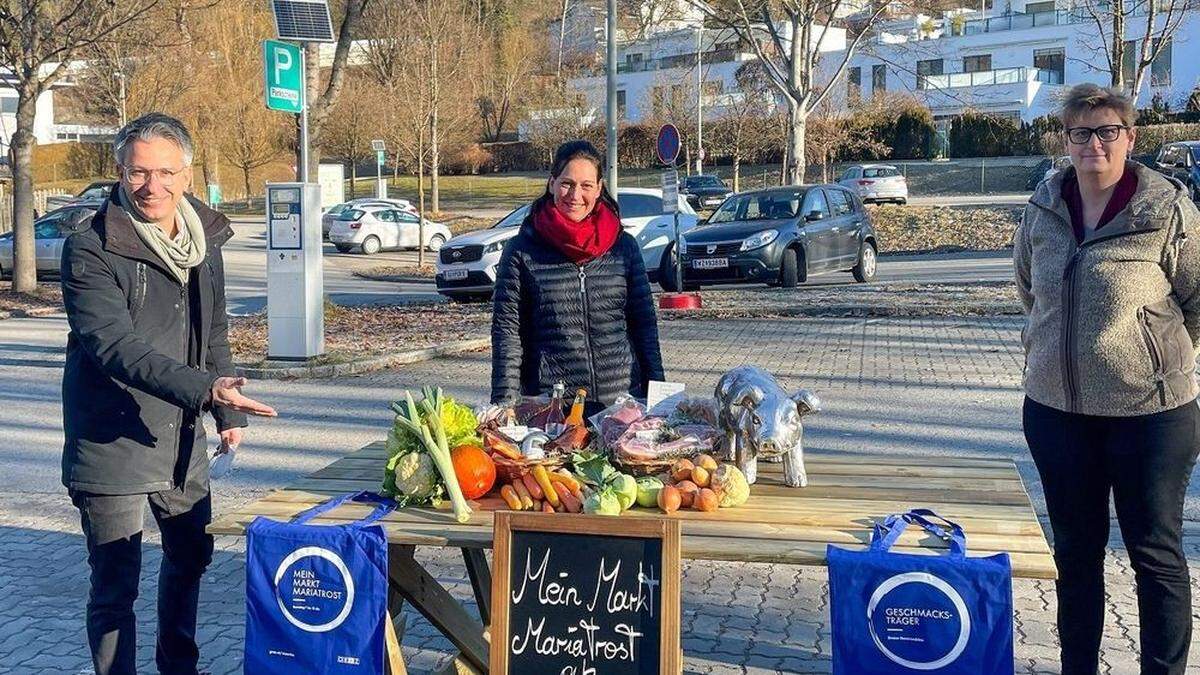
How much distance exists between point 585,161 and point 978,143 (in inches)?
2159

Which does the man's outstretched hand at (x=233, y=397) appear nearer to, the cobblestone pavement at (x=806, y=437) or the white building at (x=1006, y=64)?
the cobblestone pavement at (x=806, y=437)

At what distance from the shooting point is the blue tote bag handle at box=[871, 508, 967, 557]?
309 centimetres

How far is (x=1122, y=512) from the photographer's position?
369 cm

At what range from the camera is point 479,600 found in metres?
4.52

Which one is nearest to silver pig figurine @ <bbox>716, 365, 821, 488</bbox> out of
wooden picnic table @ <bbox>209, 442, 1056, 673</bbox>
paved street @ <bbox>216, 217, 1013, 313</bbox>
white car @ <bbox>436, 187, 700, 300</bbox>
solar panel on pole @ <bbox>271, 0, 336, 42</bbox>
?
wooden picnic table @ <bbox>209, 442, 1056, 673</bbox>

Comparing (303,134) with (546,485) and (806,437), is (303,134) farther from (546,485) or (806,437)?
(546,485)

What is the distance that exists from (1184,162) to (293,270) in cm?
2864

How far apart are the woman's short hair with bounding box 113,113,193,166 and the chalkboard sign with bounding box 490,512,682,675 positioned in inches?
59.3

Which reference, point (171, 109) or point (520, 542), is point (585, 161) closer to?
point (520, 542)

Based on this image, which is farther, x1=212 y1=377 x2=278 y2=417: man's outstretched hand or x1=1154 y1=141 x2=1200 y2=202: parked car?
x1=1154 y1=141 x2=1200 y2=202: parked car

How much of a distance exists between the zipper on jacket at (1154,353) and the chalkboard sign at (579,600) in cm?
162

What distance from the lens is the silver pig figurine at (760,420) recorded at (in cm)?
358

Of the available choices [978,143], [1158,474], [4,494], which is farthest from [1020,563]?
[978,143]

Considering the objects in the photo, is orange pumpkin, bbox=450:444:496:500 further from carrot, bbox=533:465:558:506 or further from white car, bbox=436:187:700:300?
white car, bbox=436:187:700:300
